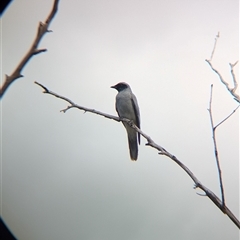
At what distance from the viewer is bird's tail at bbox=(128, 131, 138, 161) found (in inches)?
304

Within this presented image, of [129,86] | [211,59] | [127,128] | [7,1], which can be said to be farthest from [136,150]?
[7,1]

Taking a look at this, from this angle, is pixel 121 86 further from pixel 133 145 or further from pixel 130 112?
pixel 133 145

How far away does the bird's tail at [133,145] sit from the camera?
7.71 m

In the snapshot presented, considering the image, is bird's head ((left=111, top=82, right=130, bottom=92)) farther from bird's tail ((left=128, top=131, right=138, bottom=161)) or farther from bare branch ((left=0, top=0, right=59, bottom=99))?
bare branch ((left=0, top=0, right=59, bottom=99))

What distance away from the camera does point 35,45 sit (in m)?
0.93

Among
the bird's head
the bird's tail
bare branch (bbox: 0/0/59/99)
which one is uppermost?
bare branch (bbox: 0/0/59/99)

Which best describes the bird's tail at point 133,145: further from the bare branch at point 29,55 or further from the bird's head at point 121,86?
the bare branch at point 29,55

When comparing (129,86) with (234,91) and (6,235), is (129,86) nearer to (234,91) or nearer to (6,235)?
(234,91)

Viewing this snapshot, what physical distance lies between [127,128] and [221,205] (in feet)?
18.5

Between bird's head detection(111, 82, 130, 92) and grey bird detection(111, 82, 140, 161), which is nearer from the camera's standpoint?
grey bird detection(111, 82, 140, 161)

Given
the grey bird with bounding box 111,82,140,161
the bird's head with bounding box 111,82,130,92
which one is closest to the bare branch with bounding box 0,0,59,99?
the grey bird with bounding box 111,82,140,161

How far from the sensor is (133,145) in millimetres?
7836

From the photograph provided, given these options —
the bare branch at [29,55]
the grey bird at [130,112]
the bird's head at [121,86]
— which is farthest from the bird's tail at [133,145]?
the bare branch at [29,55]

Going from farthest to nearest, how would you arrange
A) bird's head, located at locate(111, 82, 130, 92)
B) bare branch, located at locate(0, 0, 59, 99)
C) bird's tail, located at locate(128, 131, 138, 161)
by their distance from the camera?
bird's head, located at locate(111, 82, 130, 92)
bird's tail, located at locate(128, 131, 138, 161)
bare branch, located at locate(0, 0, 59, 99)
